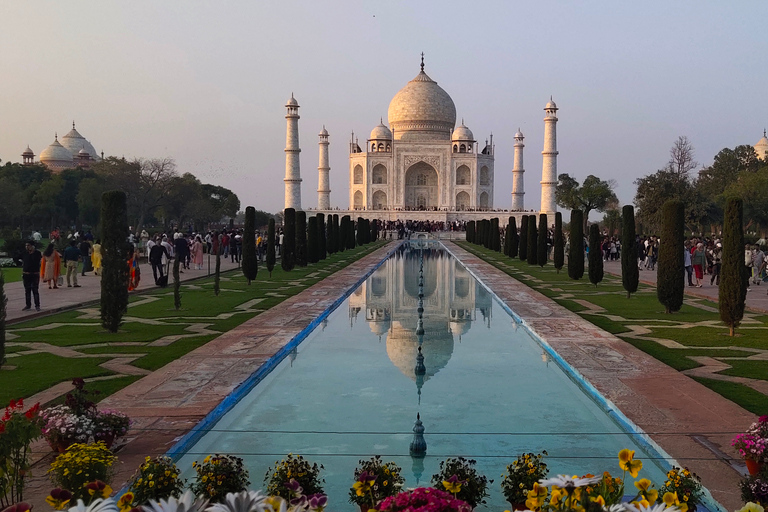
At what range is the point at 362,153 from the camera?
155 feet

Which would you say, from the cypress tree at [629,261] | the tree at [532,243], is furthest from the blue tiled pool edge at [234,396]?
the tree at [532,243]

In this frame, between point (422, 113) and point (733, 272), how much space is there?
4254 cm

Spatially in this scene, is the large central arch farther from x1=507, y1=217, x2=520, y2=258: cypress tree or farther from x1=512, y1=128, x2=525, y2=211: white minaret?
x1=507, y1=217, x2=520, y2=258: cypress tree

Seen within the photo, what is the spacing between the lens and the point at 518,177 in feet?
152

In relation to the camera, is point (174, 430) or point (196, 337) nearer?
point (174, 430)

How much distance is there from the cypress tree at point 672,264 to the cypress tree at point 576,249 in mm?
4628

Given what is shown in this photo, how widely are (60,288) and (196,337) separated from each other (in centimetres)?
609

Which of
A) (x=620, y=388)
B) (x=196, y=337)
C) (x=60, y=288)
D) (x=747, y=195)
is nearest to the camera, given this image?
(x=620, y=388)

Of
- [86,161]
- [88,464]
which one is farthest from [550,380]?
[86,161]

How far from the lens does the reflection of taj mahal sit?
6.98m

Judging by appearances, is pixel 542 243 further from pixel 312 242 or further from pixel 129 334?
pixel 129 334

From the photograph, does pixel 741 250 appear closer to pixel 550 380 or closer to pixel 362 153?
pixel 550 380

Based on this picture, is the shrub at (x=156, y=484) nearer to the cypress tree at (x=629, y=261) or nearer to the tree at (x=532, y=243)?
the cypress tree at (x=629, y=261)

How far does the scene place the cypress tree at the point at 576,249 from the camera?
46.4 ft
